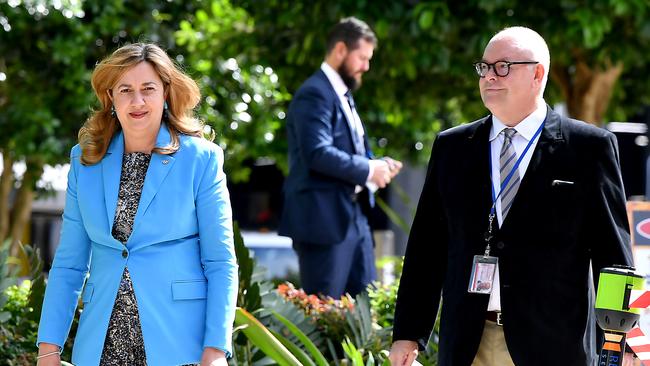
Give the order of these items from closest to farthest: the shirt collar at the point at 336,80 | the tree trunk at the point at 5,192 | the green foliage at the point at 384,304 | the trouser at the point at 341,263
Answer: the green foliage at the point at 384,304 < the trouser at the point at 341,263 < the shirt collar at the point at 336,80 < the tree trunk at the point at 5,192

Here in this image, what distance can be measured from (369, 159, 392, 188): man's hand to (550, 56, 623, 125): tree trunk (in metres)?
5.30

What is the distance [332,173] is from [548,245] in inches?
115

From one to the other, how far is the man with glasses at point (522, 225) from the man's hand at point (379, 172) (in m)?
2.66

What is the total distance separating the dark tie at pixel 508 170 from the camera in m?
3.99

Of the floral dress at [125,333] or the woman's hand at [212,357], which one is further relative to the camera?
the floral dress at [125,333]

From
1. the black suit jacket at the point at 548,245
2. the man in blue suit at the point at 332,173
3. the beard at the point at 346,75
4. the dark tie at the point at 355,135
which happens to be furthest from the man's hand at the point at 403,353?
the beard at the point at 346,75

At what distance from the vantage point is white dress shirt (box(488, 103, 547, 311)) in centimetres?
399

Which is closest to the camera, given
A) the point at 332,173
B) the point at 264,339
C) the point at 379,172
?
the point at 264,339

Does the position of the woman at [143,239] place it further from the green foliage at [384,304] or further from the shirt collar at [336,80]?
the shirt collar at [336,80]

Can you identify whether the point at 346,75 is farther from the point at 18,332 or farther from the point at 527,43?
the point at 527,43

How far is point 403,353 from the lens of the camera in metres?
4.18

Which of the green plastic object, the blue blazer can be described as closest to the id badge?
the green plastic object

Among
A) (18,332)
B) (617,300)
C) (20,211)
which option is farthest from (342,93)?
(20,211)

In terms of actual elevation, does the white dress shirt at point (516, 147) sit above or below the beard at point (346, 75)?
Result: below
